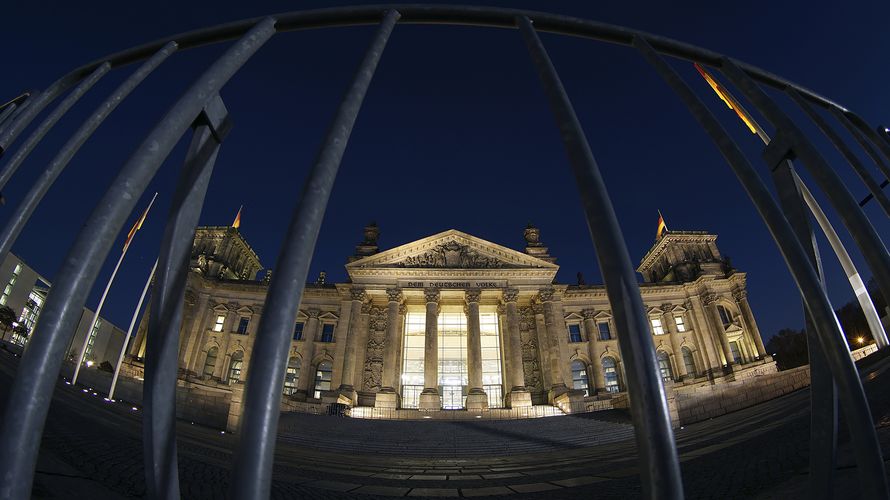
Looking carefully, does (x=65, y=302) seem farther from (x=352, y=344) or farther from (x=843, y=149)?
(x=352, y=344)

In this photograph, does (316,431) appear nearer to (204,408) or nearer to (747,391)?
(204,408)

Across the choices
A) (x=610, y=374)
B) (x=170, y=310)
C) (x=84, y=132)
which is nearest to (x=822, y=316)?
(x=170, y=310)

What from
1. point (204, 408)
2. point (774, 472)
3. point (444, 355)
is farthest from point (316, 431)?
point (774, 472)

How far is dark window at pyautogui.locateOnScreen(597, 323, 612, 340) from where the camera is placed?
3638cm

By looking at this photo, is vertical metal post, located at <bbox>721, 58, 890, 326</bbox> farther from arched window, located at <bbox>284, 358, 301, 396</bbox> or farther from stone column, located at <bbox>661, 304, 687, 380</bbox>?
stone column, located at <bbox>661, 304, 687, 380</bbox>

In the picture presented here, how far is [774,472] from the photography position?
11.7ft

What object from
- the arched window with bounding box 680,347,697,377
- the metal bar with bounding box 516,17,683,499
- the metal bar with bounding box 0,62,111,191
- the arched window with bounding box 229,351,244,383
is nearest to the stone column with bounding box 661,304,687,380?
the arched window with bounding box 680,347,697,377

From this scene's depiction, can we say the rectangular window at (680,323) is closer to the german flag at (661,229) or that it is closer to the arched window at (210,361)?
the german flag at (661,229)

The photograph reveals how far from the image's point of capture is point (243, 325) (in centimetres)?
3562

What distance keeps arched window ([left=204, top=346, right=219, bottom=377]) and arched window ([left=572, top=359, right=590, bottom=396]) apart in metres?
32.7

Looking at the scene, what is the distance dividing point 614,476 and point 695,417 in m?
15.5

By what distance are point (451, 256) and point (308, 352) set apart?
619 inches

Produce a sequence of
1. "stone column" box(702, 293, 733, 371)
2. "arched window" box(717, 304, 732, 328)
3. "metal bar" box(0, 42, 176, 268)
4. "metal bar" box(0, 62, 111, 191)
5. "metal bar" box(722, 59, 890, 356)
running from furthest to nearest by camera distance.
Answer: "arched window" box(717, 304, 732, 328) < "stone column" box(702, 293, 733, 371) < "metal bar" box(0, 62, 111, 191) < "metal bar" box(0, 42, 176, 268) < "metal bar" box(722, 59, 890, 356)

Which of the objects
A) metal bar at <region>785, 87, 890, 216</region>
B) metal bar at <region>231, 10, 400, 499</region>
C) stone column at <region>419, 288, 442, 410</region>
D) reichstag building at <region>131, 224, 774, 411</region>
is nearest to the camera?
metal bar at <region>231, 10, 400, 499</region>
